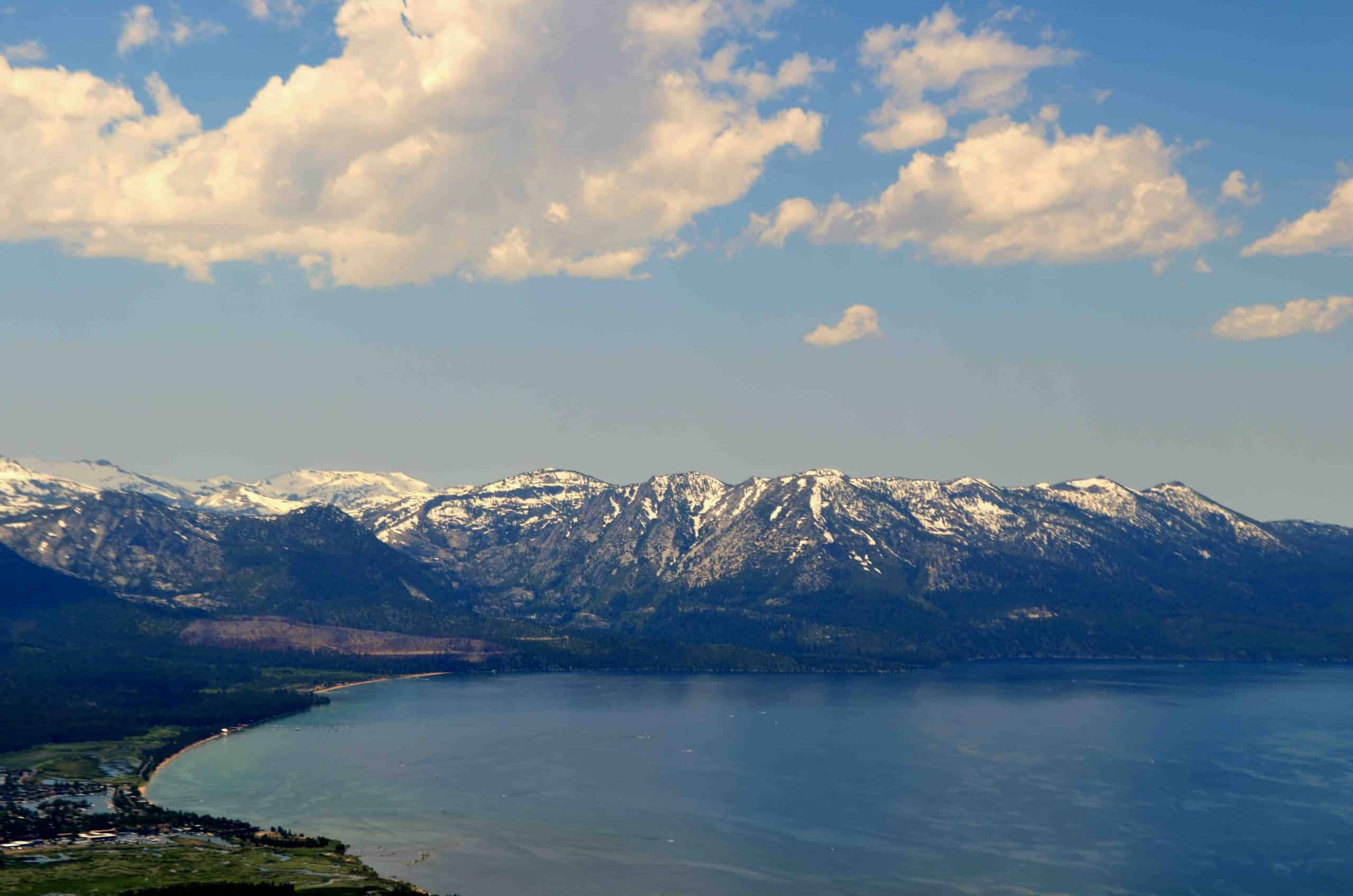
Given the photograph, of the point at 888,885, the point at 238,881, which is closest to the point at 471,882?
the point at 238,881

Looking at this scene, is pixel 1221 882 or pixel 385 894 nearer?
pixel 385 894

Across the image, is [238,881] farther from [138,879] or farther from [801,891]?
[801,891]

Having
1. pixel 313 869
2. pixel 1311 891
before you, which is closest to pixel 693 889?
pixel 313 869

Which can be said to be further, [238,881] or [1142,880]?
[1142,880]

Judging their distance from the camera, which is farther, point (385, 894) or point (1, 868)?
point (1, 868)

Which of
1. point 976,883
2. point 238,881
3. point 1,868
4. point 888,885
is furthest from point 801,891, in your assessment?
point 1,868

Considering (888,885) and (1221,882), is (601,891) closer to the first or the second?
(888,885)

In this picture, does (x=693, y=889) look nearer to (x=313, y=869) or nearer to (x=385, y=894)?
(x=385, y=894)
